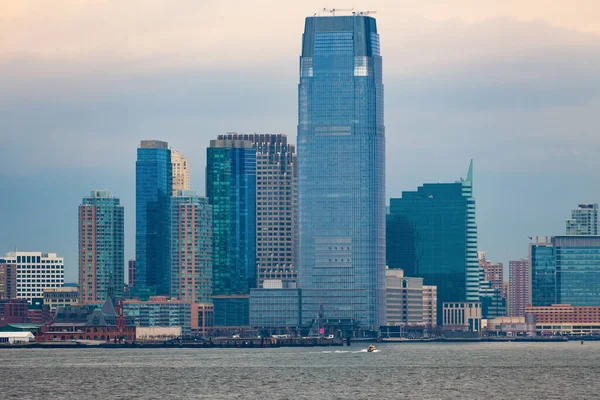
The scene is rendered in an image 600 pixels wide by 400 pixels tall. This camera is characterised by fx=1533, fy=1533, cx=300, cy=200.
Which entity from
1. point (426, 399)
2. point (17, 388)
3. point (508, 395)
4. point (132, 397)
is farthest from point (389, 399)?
point (17, 388)

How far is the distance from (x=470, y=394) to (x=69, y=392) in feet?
163

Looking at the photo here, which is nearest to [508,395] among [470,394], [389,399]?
[470,394]

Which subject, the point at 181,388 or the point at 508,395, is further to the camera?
the point at 181,388

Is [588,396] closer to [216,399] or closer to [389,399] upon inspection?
[389,399]

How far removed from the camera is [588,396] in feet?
594

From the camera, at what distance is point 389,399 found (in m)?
176

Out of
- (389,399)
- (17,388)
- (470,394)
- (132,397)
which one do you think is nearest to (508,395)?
(470,394)

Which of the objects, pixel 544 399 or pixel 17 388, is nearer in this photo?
pixel 544 399

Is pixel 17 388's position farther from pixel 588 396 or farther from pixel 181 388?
pixel 588 396

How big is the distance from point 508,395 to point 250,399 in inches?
1221

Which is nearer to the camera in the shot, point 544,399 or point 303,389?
point 544,399

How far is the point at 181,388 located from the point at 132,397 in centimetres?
1643

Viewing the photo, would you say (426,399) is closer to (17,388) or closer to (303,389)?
(303,389)

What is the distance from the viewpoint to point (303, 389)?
19375cm
